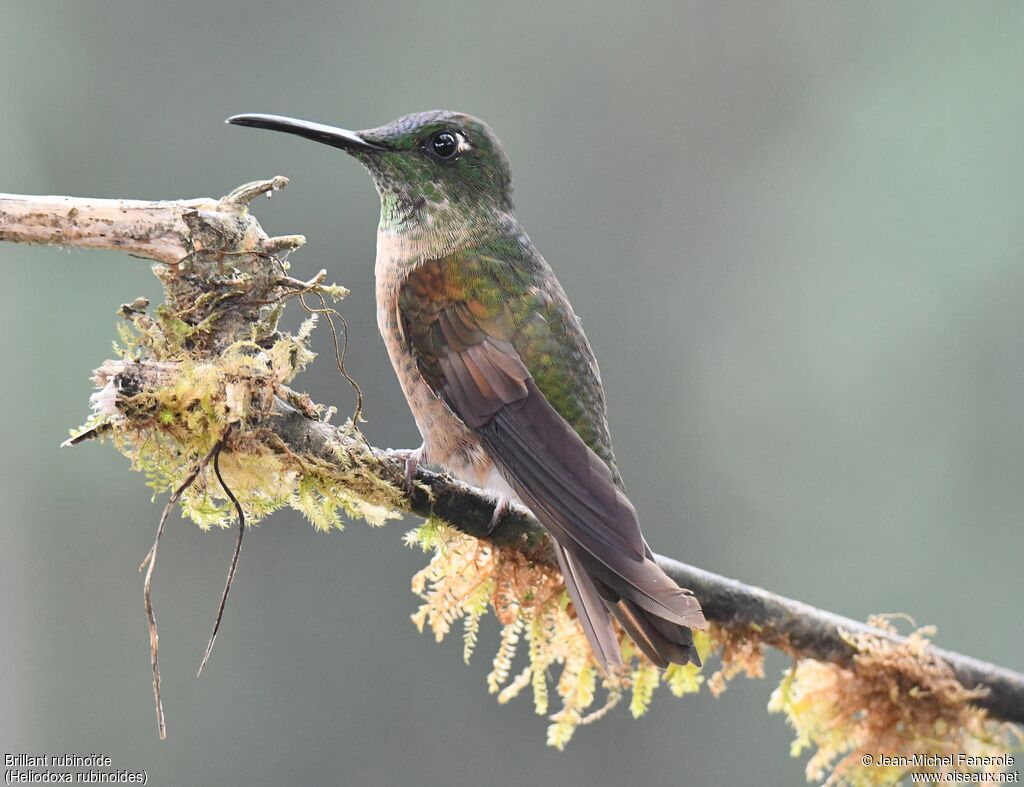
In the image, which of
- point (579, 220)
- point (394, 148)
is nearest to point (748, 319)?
point (579, 220)

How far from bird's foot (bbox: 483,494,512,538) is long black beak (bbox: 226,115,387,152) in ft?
4.44

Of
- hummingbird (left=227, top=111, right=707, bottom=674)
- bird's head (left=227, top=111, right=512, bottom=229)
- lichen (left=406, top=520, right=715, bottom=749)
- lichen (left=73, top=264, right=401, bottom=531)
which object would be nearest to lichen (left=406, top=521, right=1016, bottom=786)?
lichen (left=406, top=520, right=715, bottom=749)

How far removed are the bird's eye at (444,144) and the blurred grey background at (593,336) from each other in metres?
6.06

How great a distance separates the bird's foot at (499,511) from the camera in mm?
3267

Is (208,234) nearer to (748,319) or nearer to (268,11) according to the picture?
(268,11)

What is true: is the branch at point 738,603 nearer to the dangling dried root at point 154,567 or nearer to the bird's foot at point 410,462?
the bird's foot at point 410,462

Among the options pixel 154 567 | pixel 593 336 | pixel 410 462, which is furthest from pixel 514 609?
pixel 593 336

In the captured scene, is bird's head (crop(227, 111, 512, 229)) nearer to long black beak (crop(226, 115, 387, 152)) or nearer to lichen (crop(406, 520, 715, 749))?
long black beak (crop(226, 115, 387, 152))

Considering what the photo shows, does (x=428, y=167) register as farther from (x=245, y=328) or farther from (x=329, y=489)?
(x=329, y=489)

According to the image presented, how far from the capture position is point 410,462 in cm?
329

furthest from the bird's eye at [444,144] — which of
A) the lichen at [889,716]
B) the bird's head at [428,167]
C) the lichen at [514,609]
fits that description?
the lichen at [889,716]

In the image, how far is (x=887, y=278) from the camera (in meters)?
15.0

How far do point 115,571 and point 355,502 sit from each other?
33.3ft

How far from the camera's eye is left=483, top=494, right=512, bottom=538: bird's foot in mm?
3267
